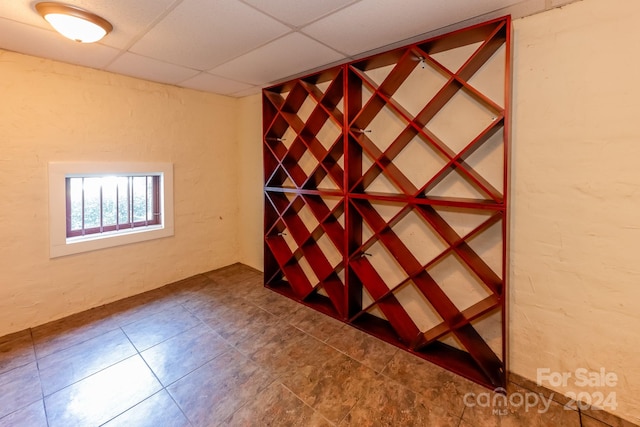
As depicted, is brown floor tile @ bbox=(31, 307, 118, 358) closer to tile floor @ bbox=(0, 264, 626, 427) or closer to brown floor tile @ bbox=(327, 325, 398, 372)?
tile floor @ bbox=(0, 264, 626, 427)

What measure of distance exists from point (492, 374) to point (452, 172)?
1.25m

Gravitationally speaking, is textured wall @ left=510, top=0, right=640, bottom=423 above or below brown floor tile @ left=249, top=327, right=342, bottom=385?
above

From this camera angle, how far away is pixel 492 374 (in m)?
1.66

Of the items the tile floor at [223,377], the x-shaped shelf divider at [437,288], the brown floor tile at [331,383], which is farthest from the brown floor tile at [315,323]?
the x-shaped shelf divider at [437,288]

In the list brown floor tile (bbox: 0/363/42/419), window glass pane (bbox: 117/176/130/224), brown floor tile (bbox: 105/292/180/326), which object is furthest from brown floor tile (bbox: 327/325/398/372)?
window glass pane (bbox: 117/176/130/224)

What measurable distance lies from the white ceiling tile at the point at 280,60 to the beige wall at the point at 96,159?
877 millimetres

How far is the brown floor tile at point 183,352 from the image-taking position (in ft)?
5.83

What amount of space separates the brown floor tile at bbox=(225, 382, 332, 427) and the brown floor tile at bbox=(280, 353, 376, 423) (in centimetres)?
4

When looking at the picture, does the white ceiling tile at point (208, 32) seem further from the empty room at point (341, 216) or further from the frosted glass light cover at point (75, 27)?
the frosted glass light cover at point (75, 27)

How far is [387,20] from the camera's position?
1603 millimetres

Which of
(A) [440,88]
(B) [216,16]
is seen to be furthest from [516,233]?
(B) [216,16]

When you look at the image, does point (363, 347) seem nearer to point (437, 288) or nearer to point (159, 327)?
point (437, 288)

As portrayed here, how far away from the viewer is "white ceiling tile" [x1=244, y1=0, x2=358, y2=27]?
144cm

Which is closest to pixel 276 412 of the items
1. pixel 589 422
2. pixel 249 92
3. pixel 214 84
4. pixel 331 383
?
pixel 331 383
